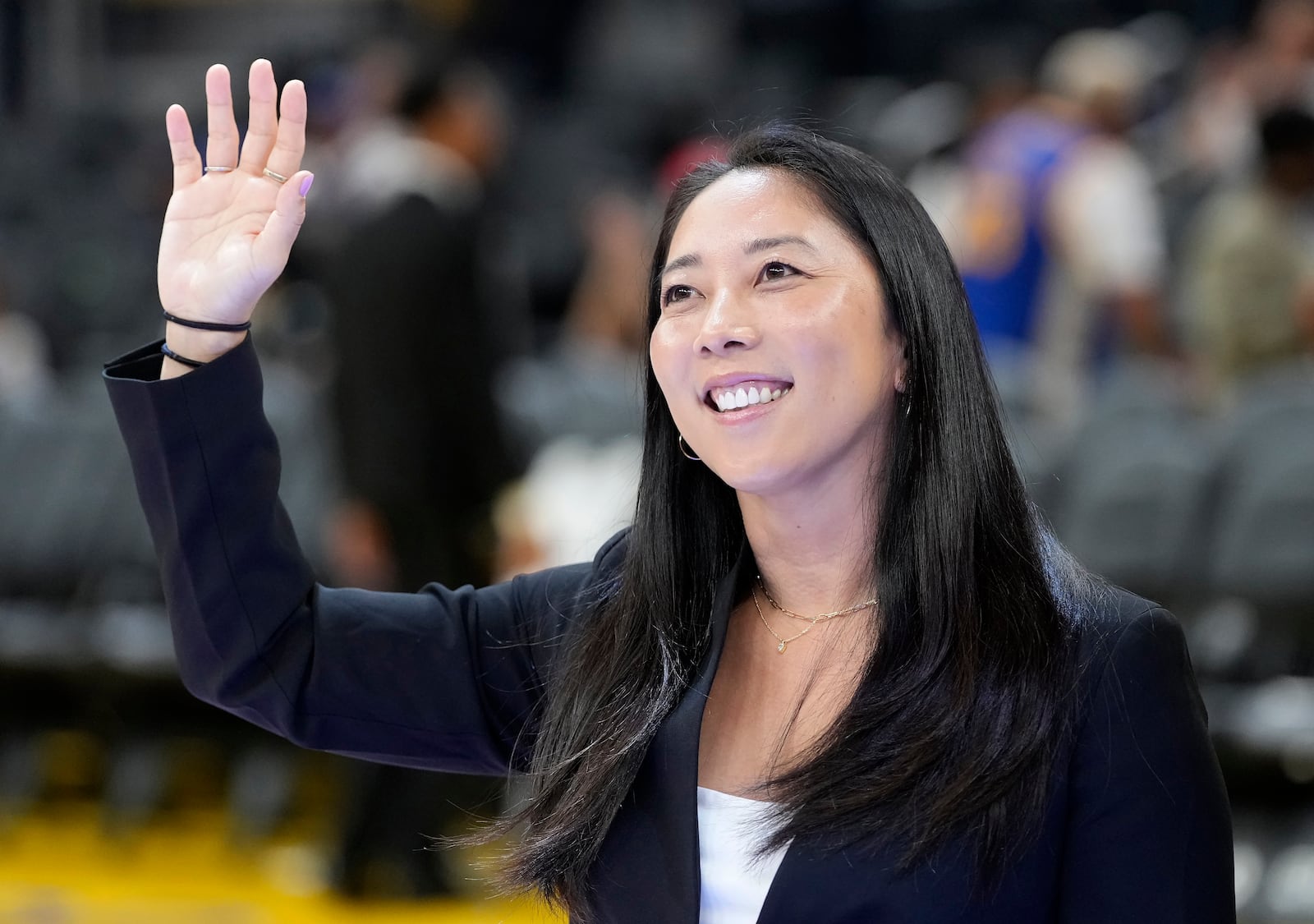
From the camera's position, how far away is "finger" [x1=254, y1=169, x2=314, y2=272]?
1529mm

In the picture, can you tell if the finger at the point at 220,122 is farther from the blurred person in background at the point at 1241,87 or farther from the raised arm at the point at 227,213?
the blurred person in background at the point at 1241,87

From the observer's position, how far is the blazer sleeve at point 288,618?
154 centimetres

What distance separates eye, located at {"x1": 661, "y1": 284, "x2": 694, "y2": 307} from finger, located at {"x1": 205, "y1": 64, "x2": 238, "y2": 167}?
1.42 feet

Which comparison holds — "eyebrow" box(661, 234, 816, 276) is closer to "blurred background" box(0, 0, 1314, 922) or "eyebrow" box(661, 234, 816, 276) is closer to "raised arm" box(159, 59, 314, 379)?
"blurred background" box(0, 0, 1314, 922)

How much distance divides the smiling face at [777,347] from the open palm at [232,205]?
1.22 ft

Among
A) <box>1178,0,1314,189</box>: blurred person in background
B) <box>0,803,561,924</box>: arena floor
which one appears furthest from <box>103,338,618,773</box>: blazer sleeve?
<box>1178,0,1314,189</box>: blurred person in background

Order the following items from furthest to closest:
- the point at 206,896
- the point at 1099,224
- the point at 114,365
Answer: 1. the point at 1099,224
2. the point at 206,896
3. the point at 114,365

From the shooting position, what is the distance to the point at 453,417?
4180mm

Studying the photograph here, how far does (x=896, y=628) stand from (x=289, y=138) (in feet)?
2.40

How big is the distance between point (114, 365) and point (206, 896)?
328 cm

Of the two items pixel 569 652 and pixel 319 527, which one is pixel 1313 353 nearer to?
pixel 319 527

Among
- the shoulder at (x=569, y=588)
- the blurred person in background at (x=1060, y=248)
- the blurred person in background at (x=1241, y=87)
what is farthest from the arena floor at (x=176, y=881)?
the blurred person in background at (x=1241, y=87)

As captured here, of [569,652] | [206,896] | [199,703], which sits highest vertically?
[569,652]

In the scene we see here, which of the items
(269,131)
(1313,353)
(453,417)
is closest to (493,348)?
(453,417)
